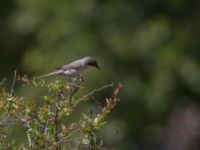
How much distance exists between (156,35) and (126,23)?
0.78 m

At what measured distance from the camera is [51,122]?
173 inches

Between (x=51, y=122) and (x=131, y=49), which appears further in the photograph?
(x=131, y=49)

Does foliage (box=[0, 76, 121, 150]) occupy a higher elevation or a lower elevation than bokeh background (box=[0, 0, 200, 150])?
higher

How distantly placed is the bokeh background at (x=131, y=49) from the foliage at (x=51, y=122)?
319 inches

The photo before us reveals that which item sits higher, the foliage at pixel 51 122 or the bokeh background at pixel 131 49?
the foliage at pixel 51 122

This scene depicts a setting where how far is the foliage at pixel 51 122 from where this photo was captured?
4.30 m

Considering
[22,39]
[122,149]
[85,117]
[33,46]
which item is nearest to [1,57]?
[22,39]

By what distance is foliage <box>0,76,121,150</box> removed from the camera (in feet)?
14.1

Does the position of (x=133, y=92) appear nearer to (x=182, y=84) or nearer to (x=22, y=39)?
(x=182, y=84)

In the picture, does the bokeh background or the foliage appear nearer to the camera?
the foliage

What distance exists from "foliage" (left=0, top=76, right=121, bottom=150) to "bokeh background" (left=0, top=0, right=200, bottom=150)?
811 centimetres

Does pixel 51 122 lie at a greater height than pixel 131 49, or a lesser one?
greater

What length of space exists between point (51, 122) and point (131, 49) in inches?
351

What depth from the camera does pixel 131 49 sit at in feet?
43.5
